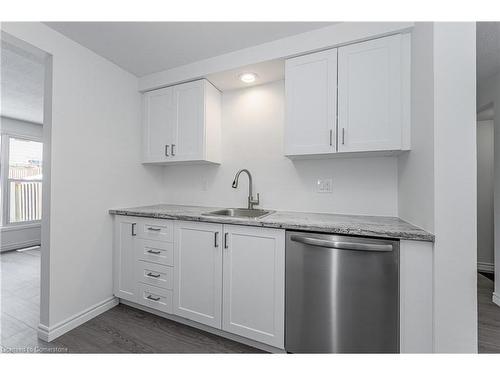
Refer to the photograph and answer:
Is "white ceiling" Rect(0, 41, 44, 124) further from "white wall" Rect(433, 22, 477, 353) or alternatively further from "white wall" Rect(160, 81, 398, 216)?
"white wall" Rect(433, 22, 477, 353)

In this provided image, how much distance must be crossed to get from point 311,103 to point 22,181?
17.4 ft

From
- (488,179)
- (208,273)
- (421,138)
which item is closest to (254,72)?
(421,138)

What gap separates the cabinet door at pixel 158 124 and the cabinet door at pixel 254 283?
1.22m

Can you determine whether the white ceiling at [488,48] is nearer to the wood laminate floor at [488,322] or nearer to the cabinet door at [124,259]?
the wood laminate floor at [488,322]

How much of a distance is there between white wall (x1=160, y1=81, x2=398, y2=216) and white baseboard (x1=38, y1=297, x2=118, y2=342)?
1.17 meters

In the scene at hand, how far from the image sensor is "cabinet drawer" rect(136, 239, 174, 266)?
6.06 feet

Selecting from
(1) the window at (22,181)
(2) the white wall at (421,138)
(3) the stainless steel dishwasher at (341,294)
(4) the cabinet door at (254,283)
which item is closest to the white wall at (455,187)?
(2) the white wall at (421,138)

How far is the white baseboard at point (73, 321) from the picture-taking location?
1.64 meters

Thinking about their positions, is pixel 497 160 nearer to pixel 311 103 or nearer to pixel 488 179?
pixel 488 179

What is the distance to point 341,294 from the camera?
131 cm

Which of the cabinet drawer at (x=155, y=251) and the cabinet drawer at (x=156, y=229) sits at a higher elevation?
the cabinet drawer at (x=156, y=229)

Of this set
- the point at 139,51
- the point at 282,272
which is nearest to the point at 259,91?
the point at 139,51

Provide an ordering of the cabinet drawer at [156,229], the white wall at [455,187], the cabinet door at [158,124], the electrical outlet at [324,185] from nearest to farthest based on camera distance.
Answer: the white wall at [455,187]
the cabinet drawer at [156,229]
the electrical outlet at [324,185]
the cabinet door at [158,124]

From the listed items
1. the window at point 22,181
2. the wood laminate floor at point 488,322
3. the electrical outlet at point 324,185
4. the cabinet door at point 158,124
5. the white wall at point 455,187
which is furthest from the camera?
the window at point 22,181
